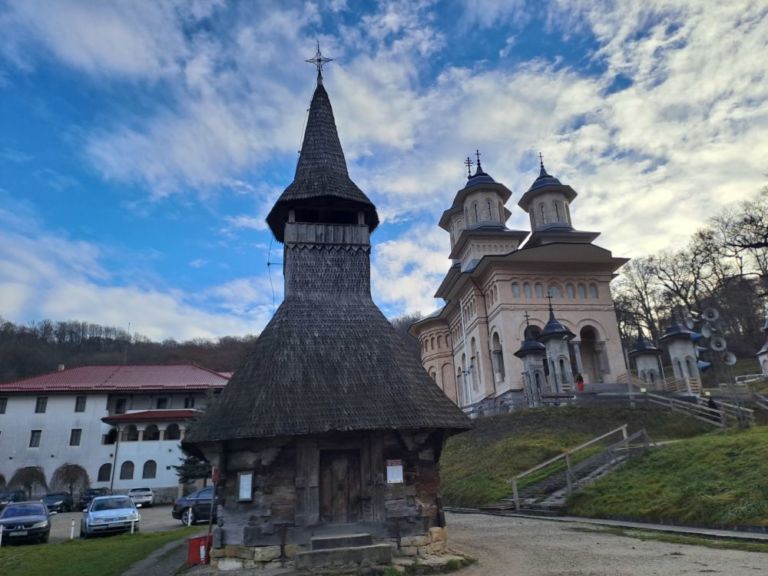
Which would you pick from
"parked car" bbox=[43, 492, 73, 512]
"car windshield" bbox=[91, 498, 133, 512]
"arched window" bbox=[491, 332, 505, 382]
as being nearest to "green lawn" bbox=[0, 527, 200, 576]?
"car windshield" bbox=[91, 498, 133, 512]

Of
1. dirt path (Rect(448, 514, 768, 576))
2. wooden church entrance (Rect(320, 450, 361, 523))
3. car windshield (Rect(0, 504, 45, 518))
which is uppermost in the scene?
wooden church entrance (Rect(320, 450, 361, 523))

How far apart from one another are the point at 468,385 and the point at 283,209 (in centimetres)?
3222

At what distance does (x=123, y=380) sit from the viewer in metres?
43.1

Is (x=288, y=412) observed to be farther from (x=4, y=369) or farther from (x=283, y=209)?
(x=4, y=369)

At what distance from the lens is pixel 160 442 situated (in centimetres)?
3859

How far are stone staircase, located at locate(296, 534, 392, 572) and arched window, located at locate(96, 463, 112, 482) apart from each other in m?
35.7

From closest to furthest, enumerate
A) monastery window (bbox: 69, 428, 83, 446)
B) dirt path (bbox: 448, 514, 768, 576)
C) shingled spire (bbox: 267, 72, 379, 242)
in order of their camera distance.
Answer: dirt path (bbox: 448, 514, 768, 576), shingled spire (bbox: 267, 72, 379, 242), monastery window (bbox: 69, 428, 83, 446)

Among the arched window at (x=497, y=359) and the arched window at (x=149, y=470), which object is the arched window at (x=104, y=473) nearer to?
the arched window at (x=149, y=470)

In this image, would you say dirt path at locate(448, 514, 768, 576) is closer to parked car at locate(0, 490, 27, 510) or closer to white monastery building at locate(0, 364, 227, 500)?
white monastery building at locate(0, 364, 227, 500)

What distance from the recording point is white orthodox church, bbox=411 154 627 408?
1260 inches

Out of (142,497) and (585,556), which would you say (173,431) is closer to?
(142,497)

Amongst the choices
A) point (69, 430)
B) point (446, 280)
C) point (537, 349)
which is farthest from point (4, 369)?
point (537, 349)

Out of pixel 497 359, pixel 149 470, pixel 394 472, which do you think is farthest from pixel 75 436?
pixel 394 472

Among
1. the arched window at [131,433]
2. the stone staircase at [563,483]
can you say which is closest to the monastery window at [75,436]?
the arched window at [131,433]
